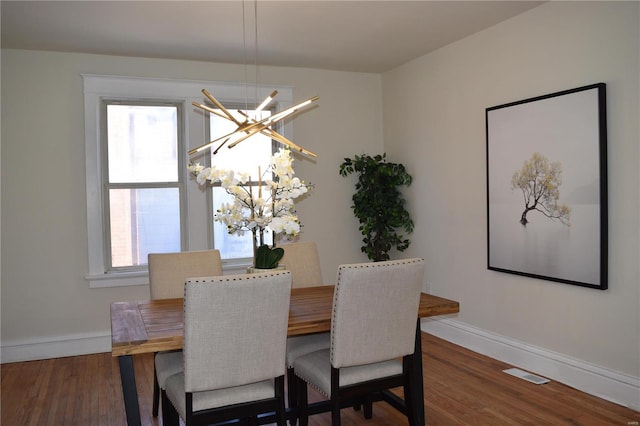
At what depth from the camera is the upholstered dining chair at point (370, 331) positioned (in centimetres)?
249

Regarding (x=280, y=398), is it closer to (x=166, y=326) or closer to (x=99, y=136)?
(x=166, y=326)

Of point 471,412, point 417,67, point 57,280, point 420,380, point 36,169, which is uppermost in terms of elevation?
point 417,67

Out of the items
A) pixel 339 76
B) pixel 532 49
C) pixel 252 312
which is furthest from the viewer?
pixel 339 76

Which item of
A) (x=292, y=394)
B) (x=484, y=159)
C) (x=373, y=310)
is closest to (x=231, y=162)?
(x=484, y=159)

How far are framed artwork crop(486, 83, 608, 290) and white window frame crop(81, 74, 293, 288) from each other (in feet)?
8.11

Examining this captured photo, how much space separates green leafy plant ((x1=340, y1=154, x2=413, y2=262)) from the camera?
5.35m

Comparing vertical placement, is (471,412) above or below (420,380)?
below

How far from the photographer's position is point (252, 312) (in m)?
2.30

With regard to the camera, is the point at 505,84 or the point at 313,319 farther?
the point at 505,84

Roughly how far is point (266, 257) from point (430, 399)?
4.93ft

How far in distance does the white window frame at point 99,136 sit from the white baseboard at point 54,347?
0.48 metres

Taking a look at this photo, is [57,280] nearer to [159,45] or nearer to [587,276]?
[159,45]

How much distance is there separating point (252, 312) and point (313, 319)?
16.8 inches

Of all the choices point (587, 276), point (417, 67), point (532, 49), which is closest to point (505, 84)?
point (532, 49)
